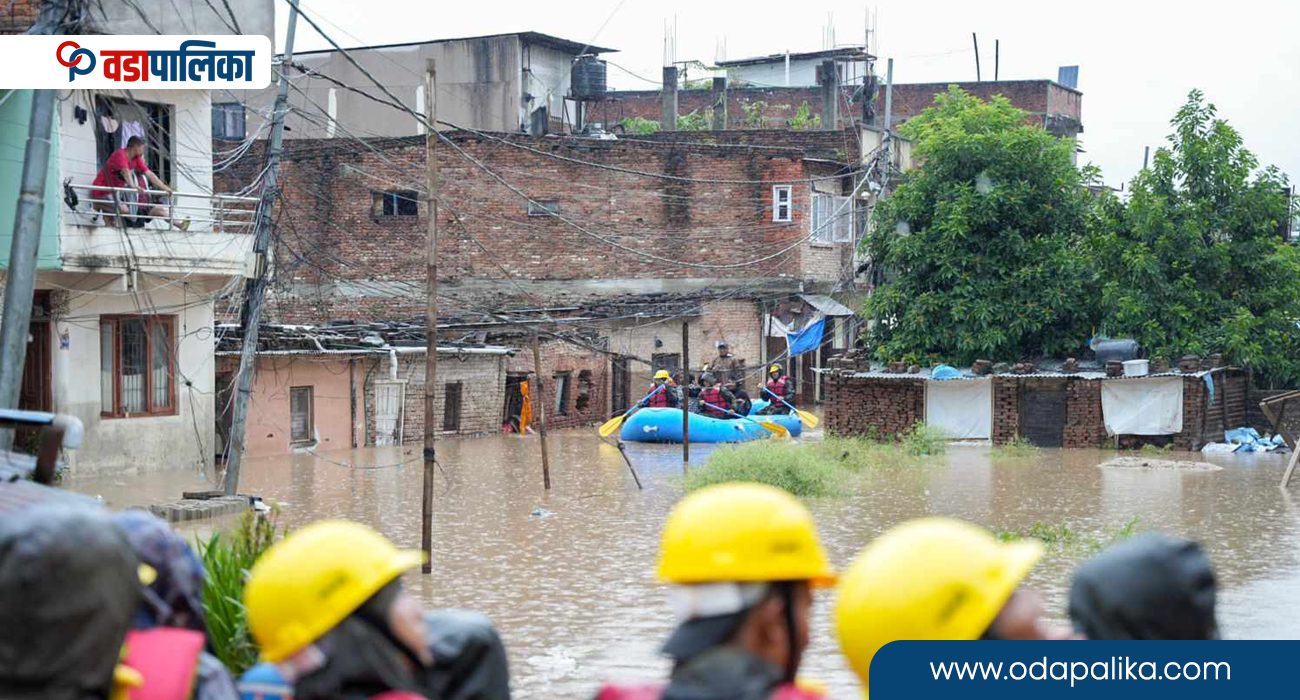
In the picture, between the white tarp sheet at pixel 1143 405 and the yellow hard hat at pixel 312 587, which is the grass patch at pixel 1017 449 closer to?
the white tarp sheet at pixel 1143 405

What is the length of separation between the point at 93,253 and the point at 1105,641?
1901cm

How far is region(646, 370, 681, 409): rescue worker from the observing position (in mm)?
31016

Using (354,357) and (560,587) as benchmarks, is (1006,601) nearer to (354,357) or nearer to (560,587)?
(560,587)

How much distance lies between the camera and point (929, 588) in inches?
104

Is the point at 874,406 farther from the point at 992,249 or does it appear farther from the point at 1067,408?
the point at 992,249

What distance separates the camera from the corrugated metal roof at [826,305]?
38219mm

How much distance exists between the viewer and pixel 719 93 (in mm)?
45781

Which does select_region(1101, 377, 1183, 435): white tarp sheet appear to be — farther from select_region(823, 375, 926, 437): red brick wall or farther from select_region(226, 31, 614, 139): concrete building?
select_region(226, 31, 614, 139): concrete building

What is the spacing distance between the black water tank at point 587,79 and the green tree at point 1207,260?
18318mm

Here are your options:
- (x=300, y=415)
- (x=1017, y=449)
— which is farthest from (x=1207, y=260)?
(x=300, y=415)

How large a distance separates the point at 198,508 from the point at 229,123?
79.4 ft

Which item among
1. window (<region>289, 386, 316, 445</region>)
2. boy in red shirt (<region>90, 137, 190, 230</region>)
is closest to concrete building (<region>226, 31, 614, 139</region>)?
window (<region>289, 386, 316, 445</region>)

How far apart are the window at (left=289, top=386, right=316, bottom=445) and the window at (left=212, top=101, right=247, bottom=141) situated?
13.2m

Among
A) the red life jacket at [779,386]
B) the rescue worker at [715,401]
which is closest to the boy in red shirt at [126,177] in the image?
the rescue worker at [715,401]
